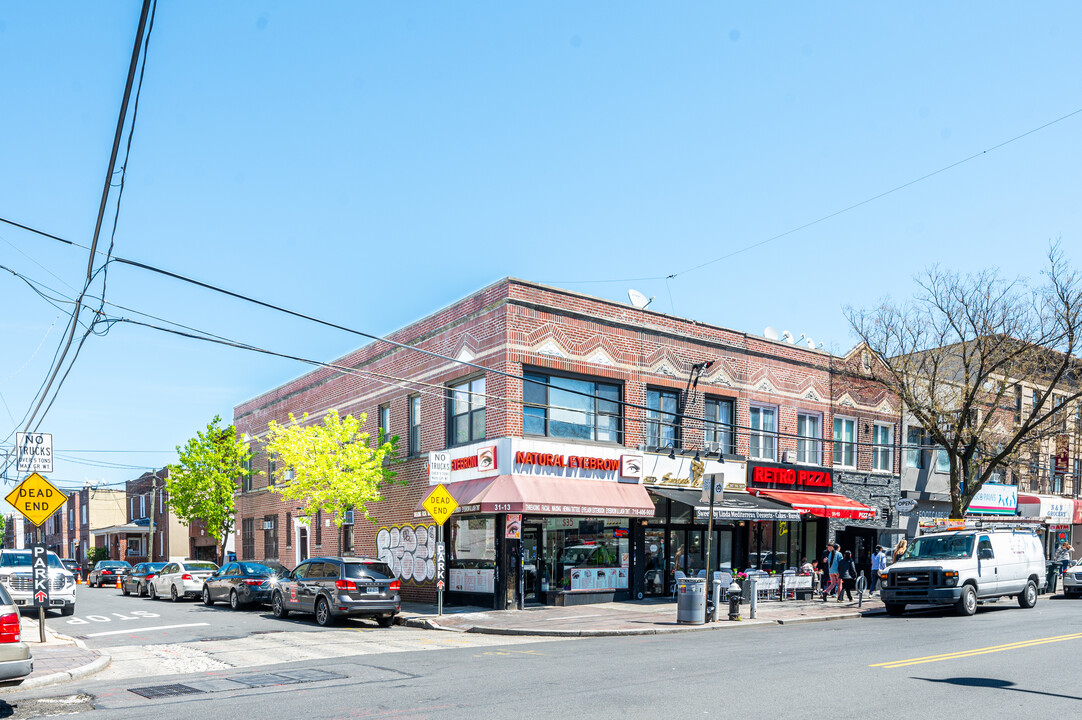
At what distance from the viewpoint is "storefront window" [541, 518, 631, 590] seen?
949 inches

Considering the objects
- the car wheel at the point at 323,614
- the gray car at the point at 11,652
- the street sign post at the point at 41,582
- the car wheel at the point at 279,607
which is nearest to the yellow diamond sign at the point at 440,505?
the car wheel at the point at 323,614

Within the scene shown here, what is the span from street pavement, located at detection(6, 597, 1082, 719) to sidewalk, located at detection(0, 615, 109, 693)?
32 cm

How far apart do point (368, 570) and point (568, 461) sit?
5.79 m

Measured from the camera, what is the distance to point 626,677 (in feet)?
39.2

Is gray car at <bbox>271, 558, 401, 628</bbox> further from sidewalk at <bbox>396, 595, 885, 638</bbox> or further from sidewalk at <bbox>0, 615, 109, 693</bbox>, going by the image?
sidewalk at <bbox>0, 615, 109, 693</bbox>

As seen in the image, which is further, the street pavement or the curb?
the curb

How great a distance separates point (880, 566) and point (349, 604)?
622 inches

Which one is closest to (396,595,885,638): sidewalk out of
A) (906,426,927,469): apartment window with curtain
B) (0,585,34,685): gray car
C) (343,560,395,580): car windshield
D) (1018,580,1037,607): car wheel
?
(343,560,395,580): car windshield

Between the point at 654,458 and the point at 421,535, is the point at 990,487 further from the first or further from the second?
the point at 421,535

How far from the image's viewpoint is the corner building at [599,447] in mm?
23516

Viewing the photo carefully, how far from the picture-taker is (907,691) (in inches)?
416

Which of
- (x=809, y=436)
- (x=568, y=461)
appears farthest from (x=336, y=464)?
(x=809, y=436)

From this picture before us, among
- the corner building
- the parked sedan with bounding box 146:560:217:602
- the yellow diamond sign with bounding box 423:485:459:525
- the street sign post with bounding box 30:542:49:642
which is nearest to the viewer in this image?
the street sign post with bounding box 30:542:49:642

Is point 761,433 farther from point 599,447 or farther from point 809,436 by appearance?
point 599,447
